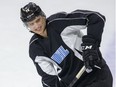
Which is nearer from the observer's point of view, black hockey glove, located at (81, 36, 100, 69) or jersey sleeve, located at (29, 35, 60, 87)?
black hockey glove, located at (81, 36, 100, 69)

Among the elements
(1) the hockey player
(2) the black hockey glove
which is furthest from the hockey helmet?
(2) the black hockey glove

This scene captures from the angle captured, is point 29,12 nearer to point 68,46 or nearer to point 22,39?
point 68,46

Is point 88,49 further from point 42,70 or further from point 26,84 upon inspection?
point 26,84

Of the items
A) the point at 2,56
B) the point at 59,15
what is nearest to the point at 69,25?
the point at 59,15

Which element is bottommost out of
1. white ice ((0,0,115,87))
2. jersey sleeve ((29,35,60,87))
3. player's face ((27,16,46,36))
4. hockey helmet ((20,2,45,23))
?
white ice ((0,0,115,87))

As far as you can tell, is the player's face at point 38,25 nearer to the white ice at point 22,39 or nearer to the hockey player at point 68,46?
the hockey player at point 68,46

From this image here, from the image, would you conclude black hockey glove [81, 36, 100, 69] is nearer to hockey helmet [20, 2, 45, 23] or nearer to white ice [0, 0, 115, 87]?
hockey helmet [20, 2, 45, 23]

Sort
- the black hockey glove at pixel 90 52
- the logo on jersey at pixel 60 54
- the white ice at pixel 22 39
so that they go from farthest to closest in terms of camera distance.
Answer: the white ice at pixel 22 39
the logo on jersey at pixel 60 54
the black hockey glove at pixel 90 52

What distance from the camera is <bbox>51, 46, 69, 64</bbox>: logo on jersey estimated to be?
287cm

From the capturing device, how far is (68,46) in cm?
288

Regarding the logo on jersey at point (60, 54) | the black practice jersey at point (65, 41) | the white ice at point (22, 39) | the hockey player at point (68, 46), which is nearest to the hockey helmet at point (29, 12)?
the hockey player at point (68, 46)

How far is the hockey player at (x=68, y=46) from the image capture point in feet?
9.13

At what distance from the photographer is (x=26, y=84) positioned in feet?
12.5

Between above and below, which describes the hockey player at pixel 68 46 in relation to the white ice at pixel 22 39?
above
